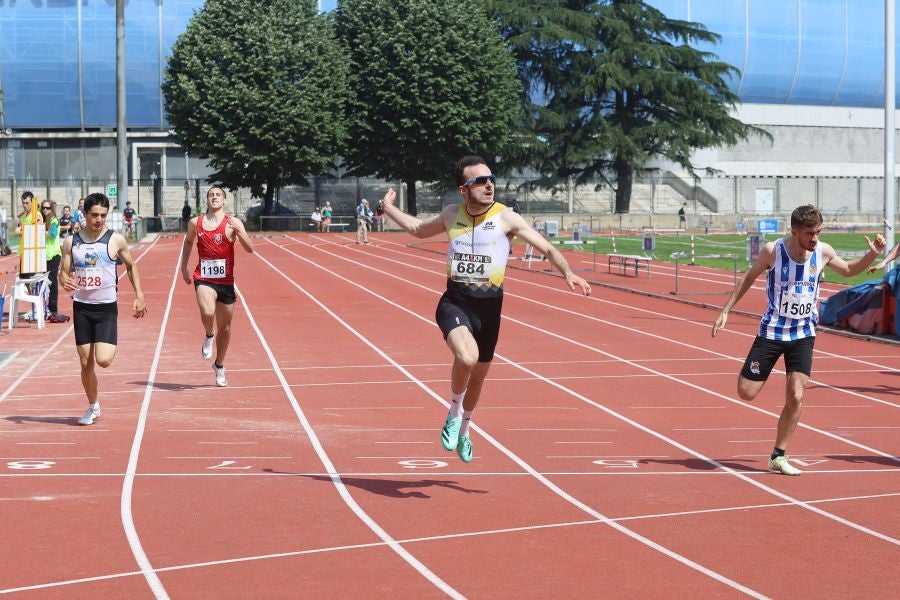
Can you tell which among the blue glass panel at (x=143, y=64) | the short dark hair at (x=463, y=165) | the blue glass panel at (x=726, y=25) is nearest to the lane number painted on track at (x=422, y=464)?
the short dark hair at (x=463, y=165)

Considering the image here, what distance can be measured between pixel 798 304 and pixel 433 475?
2.71 metres

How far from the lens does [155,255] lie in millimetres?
37500

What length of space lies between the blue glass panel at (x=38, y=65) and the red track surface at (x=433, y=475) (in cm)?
6067

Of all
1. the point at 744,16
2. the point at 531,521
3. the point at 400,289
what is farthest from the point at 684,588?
the point at 744,16

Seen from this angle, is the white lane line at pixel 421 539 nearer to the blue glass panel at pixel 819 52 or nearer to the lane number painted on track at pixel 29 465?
the lane number painted on track at pixel 29 465

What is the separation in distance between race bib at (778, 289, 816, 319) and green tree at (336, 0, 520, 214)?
159 ft

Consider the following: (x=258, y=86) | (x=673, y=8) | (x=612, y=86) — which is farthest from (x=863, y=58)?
(x=258, y=86)

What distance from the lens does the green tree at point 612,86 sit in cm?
6312

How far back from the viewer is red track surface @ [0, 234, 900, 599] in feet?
20.0

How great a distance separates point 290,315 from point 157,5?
57.3 meters

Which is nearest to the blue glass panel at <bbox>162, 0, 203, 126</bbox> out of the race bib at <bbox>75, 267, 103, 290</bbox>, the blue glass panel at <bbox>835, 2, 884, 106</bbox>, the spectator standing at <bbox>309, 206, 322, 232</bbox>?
the spectator standing at <bbox>309, 206, 322, 232</bbox>

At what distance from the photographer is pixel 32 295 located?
18.6 meters

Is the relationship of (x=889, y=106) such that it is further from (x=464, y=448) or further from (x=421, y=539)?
(x=421, y=539)

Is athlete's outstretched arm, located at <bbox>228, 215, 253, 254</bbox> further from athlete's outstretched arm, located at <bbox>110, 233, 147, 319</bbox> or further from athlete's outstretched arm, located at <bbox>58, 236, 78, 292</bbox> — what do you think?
athlete's outstretched arm, located at <bbox>58, 236, 78, 292</bbox>
